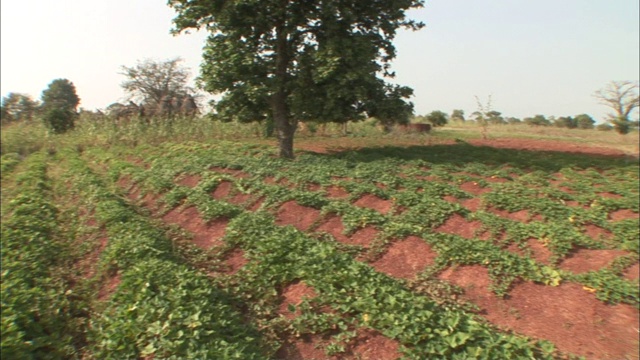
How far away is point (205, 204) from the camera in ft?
25.6

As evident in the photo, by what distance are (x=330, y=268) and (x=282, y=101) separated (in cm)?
881

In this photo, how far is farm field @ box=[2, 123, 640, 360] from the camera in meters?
3.89

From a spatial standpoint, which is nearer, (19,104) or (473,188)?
(473,188)

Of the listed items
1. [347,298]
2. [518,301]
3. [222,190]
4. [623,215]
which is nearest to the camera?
[347,298]

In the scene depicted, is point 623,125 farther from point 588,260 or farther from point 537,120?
point 537,120

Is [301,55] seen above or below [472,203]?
above

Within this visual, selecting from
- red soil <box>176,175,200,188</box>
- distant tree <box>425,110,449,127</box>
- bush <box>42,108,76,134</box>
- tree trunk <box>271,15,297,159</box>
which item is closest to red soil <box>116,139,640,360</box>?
red soil <box>176,175,200,188</box>

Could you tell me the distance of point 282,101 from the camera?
42.9 ft

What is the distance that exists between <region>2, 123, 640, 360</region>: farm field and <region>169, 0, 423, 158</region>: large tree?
2875mm

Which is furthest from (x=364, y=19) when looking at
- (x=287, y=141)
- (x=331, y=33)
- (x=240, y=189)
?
(x=240, y=189)

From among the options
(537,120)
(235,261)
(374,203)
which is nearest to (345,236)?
(374,203)

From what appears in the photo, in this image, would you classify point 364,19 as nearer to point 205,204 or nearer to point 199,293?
point 205,204

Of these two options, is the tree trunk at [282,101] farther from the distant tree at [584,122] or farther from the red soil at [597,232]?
the distant tree at [584,122]

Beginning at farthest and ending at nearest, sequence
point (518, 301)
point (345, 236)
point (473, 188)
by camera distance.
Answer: point (473, 188), point (345, 236), point (518, 301)
